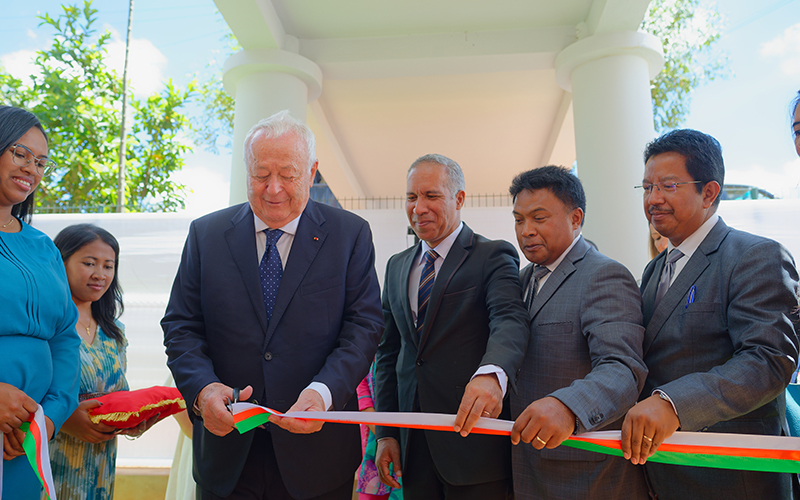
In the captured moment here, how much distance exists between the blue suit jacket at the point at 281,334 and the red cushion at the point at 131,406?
26.1 inches

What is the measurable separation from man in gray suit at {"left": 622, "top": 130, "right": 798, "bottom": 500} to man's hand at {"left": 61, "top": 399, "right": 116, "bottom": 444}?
235 centimetres

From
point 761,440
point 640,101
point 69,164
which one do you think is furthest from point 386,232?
point 69,164

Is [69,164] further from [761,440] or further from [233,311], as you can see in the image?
[761,440]

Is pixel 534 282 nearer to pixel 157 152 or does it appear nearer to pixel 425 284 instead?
pixel 425 284

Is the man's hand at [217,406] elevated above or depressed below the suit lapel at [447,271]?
below

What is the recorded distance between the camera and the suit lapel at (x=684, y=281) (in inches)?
76.4

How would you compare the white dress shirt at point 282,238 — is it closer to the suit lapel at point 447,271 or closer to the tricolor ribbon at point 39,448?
the suit lapel at point 447,271

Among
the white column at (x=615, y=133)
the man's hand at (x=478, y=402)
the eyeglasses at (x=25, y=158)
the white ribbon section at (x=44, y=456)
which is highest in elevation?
the white column at (x=615, y=133)

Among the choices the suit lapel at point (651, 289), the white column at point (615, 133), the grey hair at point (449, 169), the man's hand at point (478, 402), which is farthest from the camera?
the white column at point (615, 133)

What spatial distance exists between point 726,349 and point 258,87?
524 cm

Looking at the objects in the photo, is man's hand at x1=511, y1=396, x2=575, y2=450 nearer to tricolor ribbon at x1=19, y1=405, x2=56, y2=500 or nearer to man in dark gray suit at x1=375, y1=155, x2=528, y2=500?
man in dark gray suit at x1=375, y1=155, x2=528, y2=500

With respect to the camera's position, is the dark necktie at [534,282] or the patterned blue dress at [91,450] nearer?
the dark necktie at [534,282]

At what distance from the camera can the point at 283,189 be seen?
2.11 m

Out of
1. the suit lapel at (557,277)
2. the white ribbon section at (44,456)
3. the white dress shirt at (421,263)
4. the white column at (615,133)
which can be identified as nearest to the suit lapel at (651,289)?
the suit lapel at (557,277)
